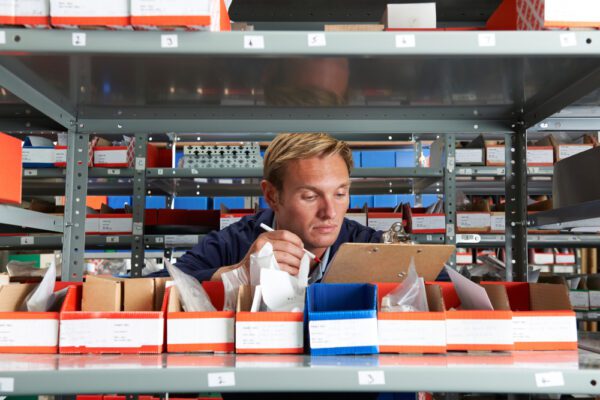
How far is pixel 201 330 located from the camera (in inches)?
39.1

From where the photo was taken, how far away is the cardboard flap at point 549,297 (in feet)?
3.46

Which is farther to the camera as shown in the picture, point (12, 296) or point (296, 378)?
point (12, 296)

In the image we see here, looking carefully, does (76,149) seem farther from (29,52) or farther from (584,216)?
(584,216)

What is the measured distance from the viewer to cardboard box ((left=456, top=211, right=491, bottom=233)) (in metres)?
3.50

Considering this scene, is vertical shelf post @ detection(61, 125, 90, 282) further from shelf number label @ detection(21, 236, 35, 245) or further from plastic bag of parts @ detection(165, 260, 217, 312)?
shelf number label @ detection(21, 236, 35, 245)

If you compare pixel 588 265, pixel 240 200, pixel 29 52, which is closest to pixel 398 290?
pixel 29 52

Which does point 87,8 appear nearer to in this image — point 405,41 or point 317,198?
point 405,41

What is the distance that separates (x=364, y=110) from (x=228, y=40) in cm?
61

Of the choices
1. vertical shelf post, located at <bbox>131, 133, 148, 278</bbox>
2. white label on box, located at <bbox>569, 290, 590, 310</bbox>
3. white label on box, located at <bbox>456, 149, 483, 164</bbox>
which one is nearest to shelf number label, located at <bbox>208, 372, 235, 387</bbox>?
vertical shelf post, located at <bbox>131, 133, 148, 278</bbox>

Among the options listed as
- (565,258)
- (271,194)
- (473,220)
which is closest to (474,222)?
(473,220)

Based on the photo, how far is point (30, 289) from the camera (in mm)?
→ 1105

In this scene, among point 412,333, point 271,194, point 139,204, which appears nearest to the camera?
point 412,333

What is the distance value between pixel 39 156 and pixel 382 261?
300 cm

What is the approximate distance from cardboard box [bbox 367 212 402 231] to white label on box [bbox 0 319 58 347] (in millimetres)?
2362
